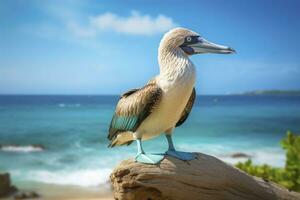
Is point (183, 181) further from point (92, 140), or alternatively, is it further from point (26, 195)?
point (92, 140)

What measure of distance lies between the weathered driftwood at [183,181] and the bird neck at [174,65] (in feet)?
1.42

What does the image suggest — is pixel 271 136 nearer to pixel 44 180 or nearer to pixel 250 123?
pixel 250 123

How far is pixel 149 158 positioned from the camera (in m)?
2.23

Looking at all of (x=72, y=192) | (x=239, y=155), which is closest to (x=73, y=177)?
(x=72, y=192)

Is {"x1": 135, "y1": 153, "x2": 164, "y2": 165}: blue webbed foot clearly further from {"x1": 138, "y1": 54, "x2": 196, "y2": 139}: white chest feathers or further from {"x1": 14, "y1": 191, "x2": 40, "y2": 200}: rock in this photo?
{"x1": 14, "y1": 191, "x2": 40, "y2": 200}: rock

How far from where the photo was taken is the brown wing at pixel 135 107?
215cm

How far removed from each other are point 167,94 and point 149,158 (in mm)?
348

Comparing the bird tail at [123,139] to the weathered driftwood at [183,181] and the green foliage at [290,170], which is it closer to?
the weathered driftwood at [183,181]

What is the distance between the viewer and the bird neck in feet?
7.03

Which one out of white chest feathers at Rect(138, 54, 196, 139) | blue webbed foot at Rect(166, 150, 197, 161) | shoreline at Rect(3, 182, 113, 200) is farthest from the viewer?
shoreline at Rect(3, 182, 113, 200)

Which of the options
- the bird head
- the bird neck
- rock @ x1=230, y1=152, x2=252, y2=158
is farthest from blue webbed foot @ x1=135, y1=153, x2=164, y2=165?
rock @ x1=230, y1=152, x2=252, y2=158

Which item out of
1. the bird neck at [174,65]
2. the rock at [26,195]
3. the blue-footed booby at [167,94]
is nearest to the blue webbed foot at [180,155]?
the blue-footed booby at [167,94]

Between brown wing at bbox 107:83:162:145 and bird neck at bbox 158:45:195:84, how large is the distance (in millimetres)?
85

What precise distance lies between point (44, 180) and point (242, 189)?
731cm
